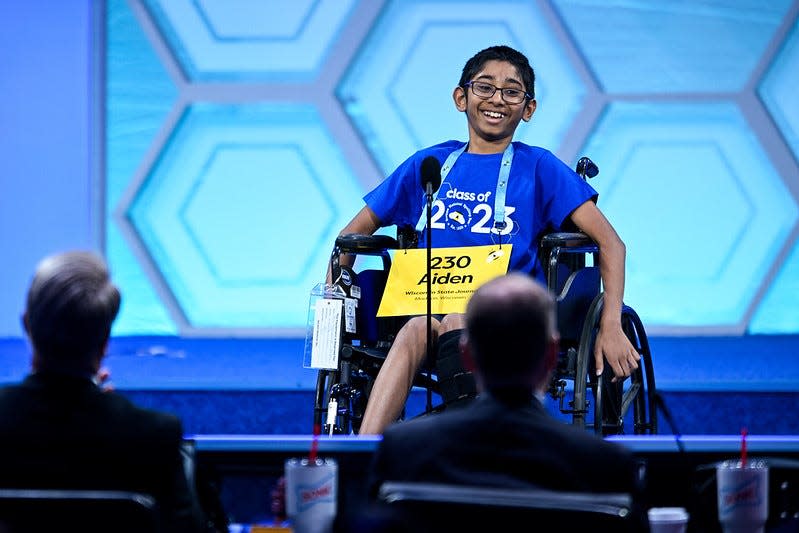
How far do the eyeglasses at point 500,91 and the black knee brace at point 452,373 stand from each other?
2.28 feet

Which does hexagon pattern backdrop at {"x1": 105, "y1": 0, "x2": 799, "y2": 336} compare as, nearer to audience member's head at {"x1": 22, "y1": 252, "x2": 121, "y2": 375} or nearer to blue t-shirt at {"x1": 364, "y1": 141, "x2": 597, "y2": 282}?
blue t-shirt at {"x1": 364, "y1": 141, "x2": 597, "y2": 282}

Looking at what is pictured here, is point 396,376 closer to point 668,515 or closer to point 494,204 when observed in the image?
point 494,204

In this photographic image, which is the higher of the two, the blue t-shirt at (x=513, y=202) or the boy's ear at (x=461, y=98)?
the boy's ear at (x=461, y=98)

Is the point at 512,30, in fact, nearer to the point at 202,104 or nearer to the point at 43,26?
the point at 202,104

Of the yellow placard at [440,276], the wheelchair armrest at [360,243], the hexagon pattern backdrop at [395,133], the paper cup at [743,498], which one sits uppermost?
the hexagon pattern backdrop at [395,133]

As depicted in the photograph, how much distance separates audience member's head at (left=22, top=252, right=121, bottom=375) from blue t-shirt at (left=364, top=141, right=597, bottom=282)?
5.51 feet

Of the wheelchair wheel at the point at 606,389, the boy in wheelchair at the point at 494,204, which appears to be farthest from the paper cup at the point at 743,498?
the boy in wheelchair at the point at 494,204

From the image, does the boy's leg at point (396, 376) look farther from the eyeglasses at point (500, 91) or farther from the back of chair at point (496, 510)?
the back of chair at point (496, 510)

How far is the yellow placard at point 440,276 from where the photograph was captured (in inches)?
119

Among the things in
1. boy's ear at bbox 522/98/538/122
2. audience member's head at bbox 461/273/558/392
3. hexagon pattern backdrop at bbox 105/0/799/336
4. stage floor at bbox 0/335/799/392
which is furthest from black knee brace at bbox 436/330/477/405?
hexagon pattern backdrop at bbox 105/0/799/336

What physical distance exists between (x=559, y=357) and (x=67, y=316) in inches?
69.7

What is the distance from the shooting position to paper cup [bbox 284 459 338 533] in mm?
1687

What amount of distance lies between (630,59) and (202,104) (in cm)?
163

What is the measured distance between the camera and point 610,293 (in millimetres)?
3066
